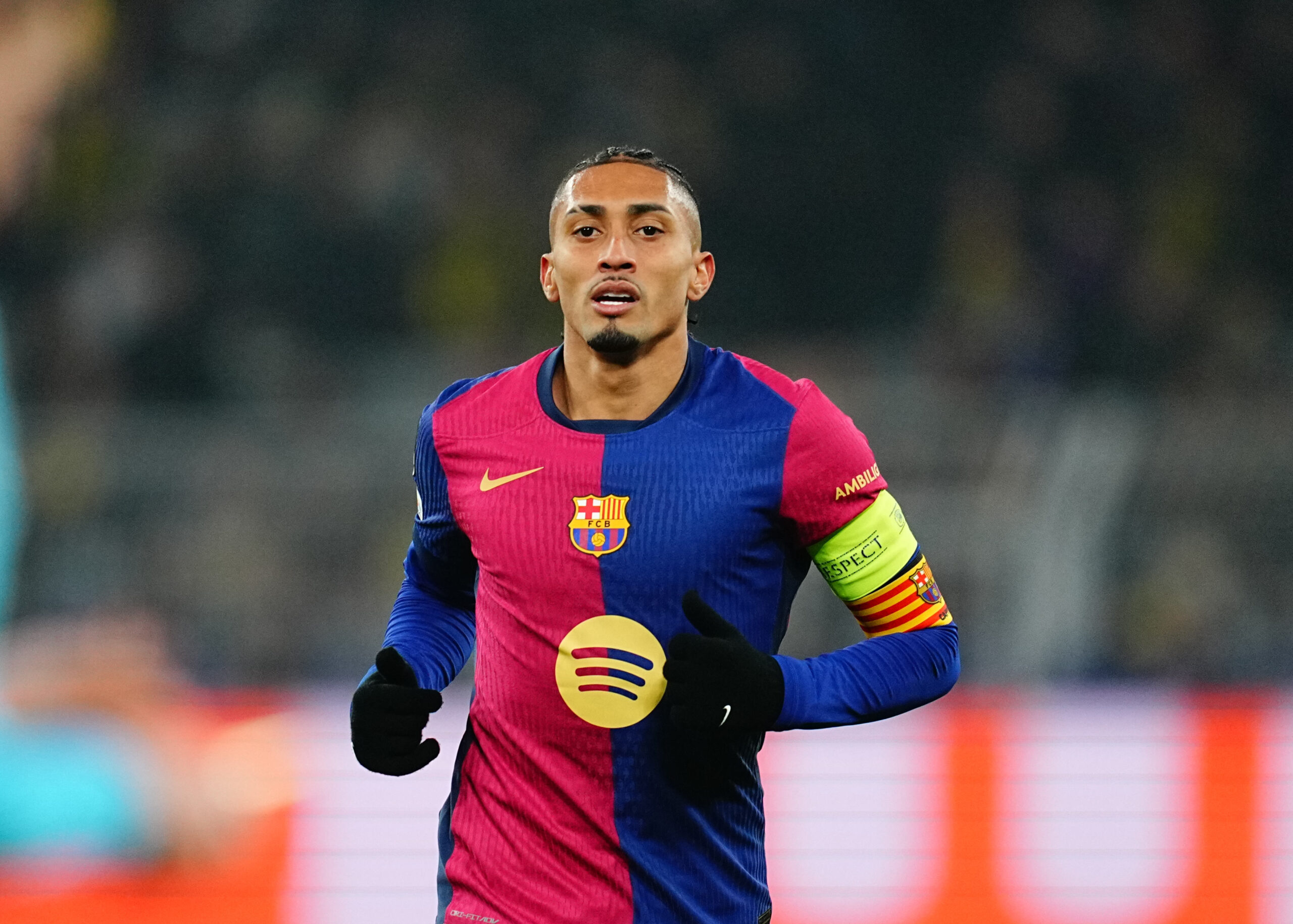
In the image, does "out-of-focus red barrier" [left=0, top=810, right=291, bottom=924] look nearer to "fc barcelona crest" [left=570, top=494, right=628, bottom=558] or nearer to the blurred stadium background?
the blurred stadium background

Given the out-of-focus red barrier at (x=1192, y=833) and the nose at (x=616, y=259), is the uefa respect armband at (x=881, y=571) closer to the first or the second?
the nose at (x=616, y=259)

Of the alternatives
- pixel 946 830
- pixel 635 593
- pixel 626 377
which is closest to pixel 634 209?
pixel 626 377

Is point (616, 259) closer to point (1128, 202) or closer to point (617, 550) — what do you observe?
point (617, 550)

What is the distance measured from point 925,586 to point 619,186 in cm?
94

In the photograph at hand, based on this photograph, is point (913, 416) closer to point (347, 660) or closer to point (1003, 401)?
point (1003, 401)

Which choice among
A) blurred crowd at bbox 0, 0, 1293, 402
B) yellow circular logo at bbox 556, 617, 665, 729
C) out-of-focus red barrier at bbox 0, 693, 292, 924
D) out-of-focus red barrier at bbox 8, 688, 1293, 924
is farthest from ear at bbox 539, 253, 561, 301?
blurred crowd at bbox 0, 0, 1293, 402

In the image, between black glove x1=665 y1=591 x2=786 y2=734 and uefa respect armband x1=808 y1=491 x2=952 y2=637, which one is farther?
uefa respect armband x1=808 y1=491 x2=952 y2=637

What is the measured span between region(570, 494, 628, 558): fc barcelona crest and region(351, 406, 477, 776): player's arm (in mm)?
328

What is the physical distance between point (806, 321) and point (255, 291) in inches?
134

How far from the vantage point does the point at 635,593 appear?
2.98 meters

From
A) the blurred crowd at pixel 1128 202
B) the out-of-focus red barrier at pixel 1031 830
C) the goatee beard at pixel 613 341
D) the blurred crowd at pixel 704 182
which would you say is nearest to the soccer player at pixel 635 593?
the goatee beard at pixel 613 341

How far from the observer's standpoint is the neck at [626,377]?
10.2 ft

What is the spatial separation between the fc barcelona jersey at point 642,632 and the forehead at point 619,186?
0.35 meters

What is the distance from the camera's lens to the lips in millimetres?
3027
